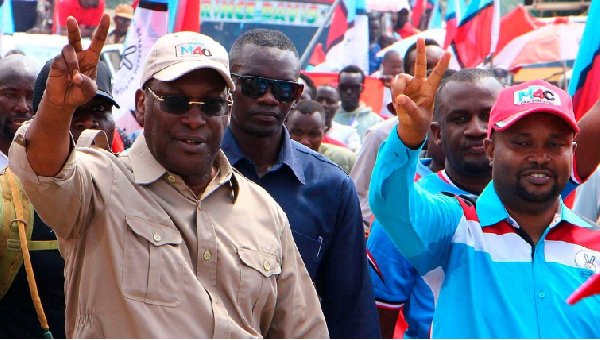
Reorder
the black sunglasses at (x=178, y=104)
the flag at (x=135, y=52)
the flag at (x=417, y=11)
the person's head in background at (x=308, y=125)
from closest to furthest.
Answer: the black sunglasses at (x=178, y=104) < the flag at (x=135, y=52) < the person's head in background at (x=308, y=125) < the flag at (x=417, y=11)

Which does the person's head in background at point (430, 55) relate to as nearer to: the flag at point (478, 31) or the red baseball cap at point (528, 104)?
the flag at point (478, 31)

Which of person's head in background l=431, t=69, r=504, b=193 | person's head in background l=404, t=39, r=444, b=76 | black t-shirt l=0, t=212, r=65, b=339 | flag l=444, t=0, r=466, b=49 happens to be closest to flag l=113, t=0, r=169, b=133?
person's head in background l=404, t=39, r=444, b=76

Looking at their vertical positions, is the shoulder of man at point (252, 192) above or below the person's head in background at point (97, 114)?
above

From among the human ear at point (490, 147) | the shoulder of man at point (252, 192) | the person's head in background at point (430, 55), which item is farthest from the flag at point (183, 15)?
the shoulder of man at point (252, 192)

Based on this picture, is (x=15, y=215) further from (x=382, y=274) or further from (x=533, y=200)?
(x=533, y=200)

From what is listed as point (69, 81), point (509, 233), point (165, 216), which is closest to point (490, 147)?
point (509, 233)

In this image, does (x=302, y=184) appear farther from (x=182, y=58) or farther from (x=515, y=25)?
(x=515, y=25)

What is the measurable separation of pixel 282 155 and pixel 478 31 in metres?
7.52

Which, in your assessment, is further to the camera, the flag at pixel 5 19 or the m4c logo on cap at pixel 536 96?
the flag at pixel 5 19

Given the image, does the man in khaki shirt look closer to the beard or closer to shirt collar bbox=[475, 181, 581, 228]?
shirt collar bbox=[475, 181, 581, 228]

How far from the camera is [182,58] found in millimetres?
3352

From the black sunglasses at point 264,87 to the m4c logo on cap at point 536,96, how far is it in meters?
1.09

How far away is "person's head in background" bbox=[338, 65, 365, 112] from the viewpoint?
36.9 ft

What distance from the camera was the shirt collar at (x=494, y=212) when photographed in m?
3.98
